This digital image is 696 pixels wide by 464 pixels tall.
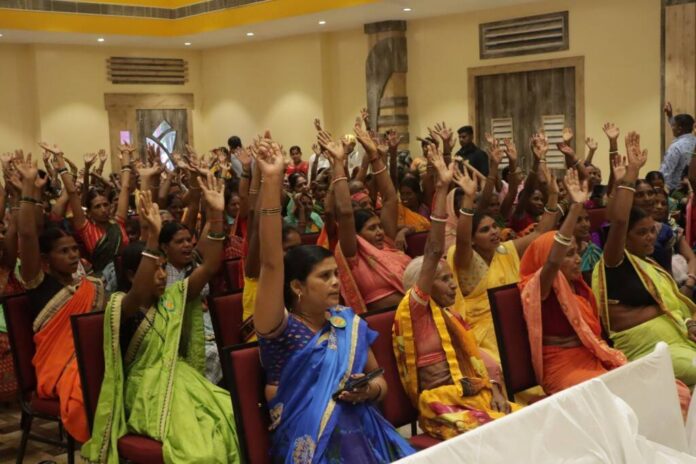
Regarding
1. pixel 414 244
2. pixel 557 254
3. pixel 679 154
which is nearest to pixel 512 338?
pixel 557 254

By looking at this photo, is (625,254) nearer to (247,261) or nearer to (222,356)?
(247,261)

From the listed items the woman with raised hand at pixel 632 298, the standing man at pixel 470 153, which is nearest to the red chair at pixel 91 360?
the woman with raised hand at pixel 632 298

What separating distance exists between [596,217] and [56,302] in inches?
130

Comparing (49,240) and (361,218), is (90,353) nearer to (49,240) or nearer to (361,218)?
(49,240)

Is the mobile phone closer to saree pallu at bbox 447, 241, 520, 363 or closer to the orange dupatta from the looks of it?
the orange dupatta

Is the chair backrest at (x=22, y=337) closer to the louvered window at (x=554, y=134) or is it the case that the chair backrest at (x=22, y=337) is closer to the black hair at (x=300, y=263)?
the black hair at (x=300, y=263)

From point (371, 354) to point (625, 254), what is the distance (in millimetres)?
1567

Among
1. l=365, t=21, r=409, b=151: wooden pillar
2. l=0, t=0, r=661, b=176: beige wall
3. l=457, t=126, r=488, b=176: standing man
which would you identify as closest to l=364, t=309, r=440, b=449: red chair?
l=457, t=126, r=488, b=176: standing man

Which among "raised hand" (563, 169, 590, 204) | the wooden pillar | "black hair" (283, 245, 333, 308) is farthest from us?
the wooden pillar

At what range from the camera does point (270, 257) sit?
7.90ft

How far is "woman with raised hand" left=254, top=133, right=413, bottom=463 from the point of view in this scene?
2.40 m

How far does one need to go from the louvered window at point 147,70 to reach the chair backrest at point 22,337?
404 inches

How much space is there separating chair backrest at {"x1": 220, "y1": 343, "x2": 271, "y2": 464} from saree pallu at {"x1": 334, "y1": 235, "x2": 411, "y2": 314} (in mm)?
1311

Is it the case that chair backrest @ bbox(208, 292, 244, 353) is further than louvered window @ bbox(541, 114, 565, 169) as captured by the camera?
No
